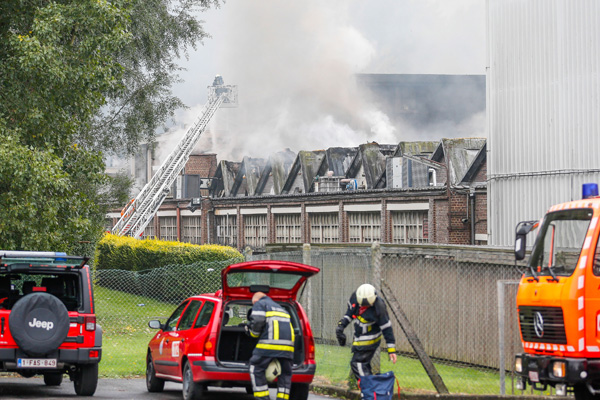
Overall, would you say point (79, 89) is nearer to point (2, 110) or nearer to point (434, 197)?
point (2, 110)

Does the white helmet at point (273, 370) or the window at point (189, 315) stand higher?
the window at point (189, 315)

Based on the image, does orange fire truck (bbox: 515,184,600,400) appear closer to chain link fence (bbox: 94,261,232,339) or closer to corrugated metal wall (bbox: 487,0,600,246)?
corrugated metal wall (bbox: 487,0,600,246)

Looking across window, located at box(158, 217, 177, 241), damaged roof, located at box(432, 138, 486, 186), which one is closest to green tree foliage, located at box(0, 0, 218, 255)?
Result: damaged roof, located at box(432, 138, 486, 186)

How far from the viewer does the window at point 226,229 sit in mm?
49966

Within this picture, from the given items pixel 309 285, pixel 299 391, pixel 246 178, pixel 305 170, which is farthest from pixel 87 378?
pixel 246 178

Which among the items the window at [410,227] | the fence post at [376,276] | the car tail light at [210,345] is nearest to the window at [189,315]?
the car tail light at [210,345]

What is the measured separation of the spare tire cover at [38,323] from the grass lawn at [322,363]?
2.69 m

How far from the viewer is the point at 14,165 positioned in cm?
1497

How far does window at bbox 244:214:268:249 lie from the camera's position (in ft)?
156

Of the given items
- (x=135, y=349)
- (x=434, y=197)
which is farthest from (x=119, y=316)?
(x=434, y=197)

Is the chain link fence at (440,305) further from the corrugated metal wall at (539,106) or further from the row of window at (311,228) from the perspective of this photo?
the row of window at (311,228)

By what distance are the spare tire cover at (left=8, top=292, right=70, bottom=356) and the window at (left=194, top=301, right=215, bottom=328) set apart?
1.65 m

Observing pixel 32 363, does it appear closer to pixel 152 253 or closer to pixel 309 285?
pixel 309 285

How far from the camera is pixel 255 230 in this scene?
48.5 meters
